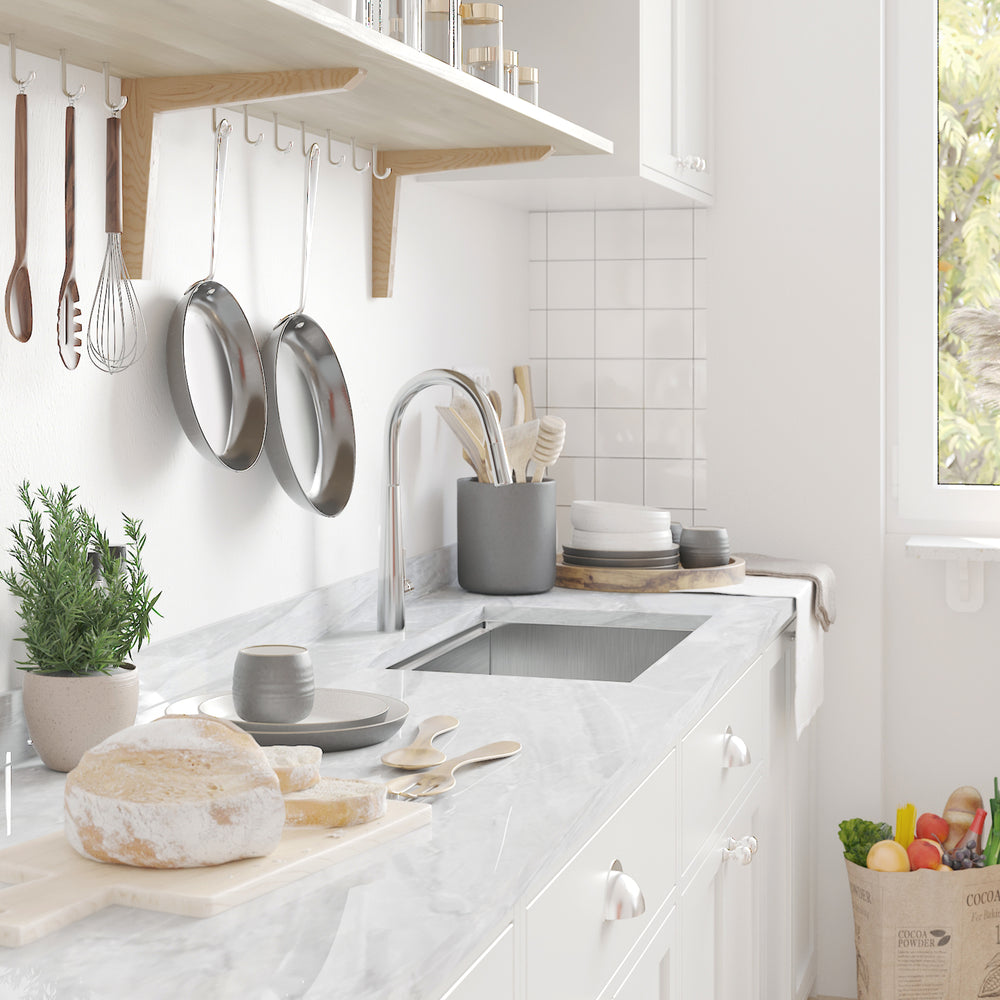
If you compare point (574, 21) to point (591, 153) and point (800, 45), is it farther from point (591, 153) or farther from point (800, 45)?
point (800, 45)

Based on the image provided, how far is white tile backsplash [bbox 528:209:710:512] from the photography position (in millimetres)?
Answer: 2938

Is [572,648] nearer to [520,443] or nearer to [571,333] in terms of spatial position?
[520,443]

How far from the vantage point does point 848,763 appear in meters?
2.88

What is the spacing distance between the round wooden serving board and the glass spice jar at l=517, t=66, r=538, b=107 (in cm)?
87

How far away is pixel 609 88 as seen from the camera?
7.48 feet

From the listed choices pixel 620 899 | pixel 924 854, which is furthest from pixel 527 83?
pixel 924 854

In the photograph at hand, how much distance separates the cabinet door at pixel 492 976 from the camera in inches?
36.5

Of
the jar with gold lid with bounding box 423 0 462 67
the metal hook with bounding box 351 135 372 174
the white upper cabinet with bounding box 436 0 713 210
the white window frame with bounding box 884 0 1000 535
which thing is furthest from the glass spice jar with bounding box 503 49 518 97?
the white window frame with bounding box 884 0 1000 535

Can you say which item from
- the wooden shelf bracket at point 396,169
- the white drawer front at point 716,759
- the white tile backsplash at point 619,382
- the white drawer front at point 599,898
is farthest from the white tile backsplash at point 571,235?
the white drawer front at point 599,898

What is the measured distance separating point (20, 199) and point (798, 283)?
1.90m

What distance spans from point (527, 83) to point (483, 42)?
16cm

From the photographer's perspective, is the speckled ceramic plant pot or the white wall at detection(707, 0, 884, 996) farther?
the white wall at detection(707, 0, 884, 996)

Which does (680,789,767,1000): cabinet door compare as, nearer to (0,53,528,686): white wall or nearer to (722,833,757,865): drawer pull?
(722,833,757,865): drawer pull

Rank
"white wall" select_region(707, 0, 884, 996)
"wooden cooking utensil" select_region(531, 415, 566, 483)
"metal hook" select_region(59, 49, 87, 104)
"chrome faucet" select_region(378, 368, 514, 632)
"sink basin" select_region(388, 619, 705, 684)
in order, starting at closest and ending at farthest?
"metal hook" select_region(59, 49, 87, 104) < "chrome faucet" select_region(378, 368, 514, 632) < "sink basin" select_region(388, 619, 705, 684) < "wooden cooking utensil" select_region(531, 415, 566, 483) < "white wall" select_region(707, 0, 884, 996)
